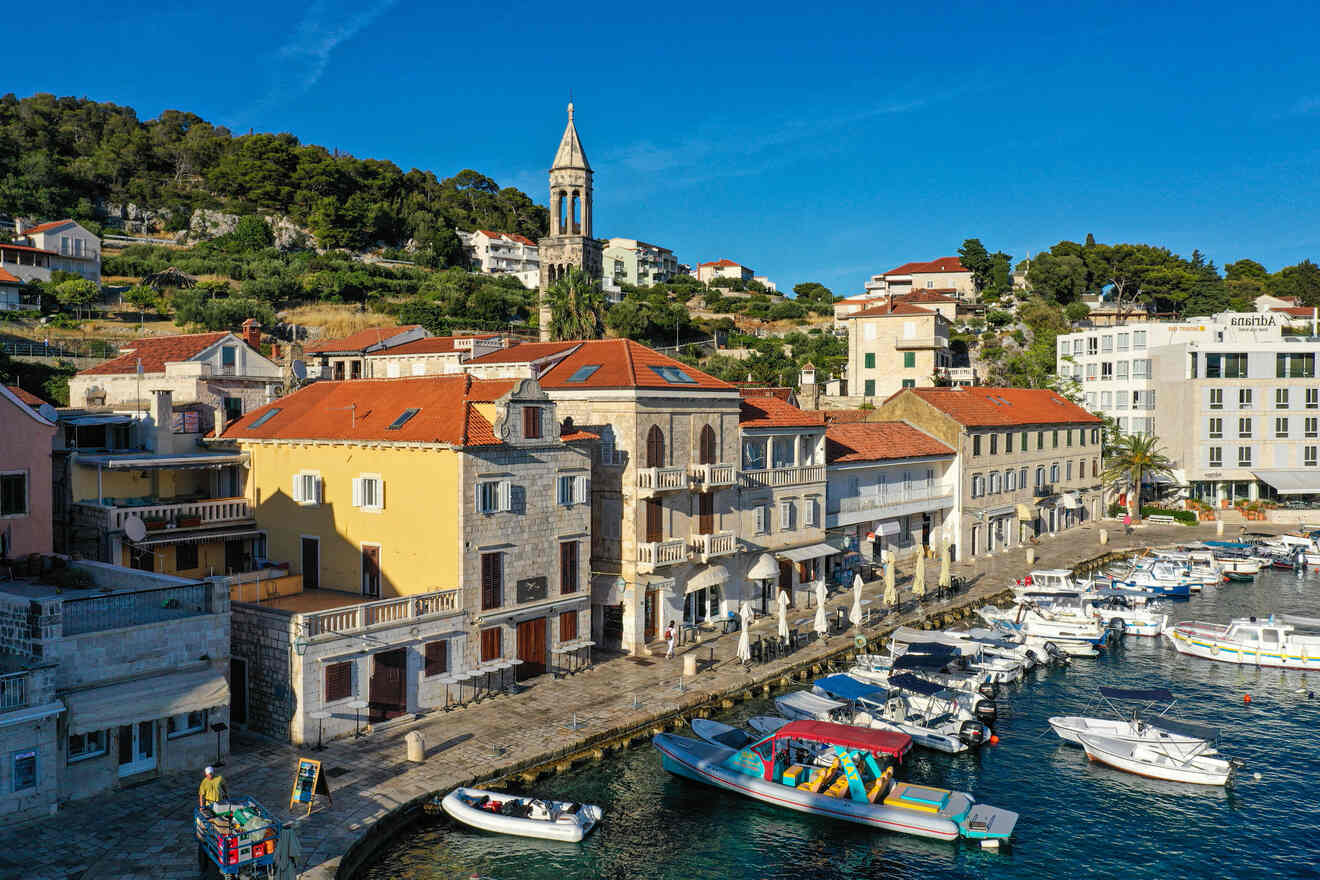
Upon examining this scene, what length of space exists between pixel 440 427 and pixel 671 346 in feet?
288

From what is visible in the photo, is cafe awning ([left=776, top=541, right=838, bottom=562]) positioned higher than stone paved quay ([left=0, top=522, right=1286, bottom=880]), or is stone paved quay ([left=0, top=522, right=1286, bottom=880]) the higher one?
cafe awning ([left=776, top=541, right=838, bottom=562])

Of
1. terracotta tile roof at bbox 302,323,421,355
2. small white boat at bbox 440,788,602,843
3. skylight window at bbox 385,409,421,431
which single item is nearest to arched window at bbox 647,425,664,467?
skylight window at bbox 385,409,421,431

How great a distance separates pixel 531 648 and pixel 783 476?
16.6m

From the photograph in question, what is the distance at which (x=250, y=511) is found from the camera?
36094 millimetres

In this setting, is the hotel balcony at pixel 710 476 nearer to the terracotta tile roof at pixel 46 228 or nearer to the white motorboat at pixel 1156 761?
the white motorboat at pixel 1156 761

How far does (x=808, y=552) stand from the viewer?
45.6 meters

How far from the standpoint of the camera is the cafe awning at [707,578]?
38594 mm

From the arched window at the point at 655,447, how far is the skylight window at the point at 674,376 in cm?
215

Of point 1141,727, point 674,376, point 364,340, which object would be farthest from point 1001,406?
point 364,340

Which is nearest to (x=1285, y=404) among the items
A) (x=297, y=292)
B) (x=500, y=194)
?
(x=297, y=292)

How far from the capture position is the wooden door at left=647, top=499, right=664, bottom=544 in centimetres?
3725

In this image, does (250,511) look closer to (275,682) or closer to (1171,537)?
(275,682)

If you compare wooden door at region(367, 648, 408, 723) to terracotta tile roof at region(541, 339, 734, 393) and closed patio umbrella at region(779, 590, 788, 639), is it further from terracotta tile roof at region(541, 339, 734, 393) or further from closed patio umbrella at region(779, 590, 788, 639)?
closed patio umbrella at region(779, 590, 788, 639)

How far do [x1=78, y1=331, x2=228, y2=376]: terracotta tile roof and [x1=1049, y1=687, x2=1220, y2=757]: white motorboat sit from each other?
40.1m
